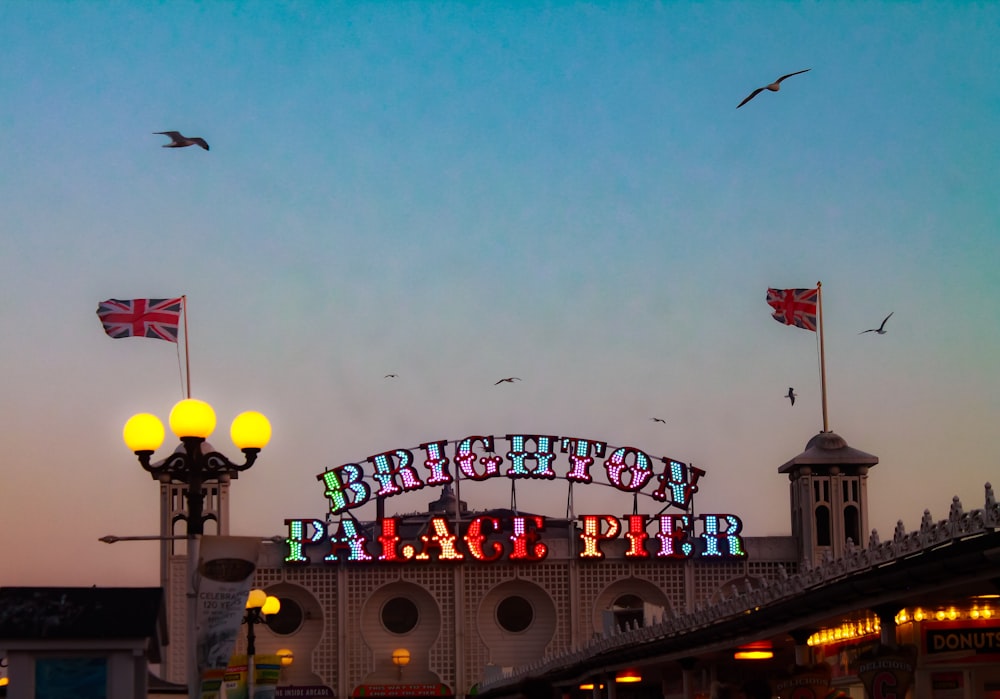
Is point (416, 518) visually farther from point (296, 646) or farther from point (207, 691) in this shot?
point (207, 691)

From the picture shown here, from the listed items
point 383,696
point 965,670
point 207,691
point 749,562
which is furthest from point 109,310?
point 749,562

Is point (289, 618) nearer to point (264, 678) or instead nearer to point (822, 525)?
point (822, 525)

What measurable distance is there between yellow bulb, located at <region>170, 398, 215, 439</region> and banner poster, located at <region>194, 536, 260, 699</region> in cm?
152

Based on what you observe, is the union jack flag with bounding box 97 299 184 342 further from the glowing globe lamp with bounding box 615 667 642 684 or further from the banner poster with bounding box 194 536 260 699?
the banner poster with bounding box 194 536 260 699

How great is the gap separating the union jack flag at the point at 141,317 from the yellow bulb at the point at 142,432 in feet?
64.7

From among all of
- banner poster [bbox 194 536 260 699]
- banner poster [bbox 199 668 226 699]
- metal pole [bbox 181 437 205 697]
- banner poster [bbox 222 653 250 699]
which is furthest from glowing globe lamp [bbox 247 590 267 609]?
banner poster [bbox 194 536 260 699]

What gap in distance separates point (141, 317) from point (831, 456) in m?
35.1

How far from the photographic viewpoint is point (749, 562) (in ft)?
229

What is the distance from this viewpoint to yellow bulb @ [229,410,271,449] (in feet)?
74.9

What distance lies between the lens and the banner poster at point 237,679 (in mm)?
31438

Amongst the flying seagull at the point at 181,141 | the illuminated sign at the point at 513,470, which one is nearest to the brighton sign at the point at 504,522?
the illuminated sign at the point at 513,470

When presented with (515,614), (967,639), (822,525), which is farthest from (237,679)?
(822,525)

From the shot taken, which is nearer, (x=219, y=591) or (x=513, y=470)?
(x=219, y=591)

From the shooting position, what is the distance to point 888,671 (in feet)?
78.7
